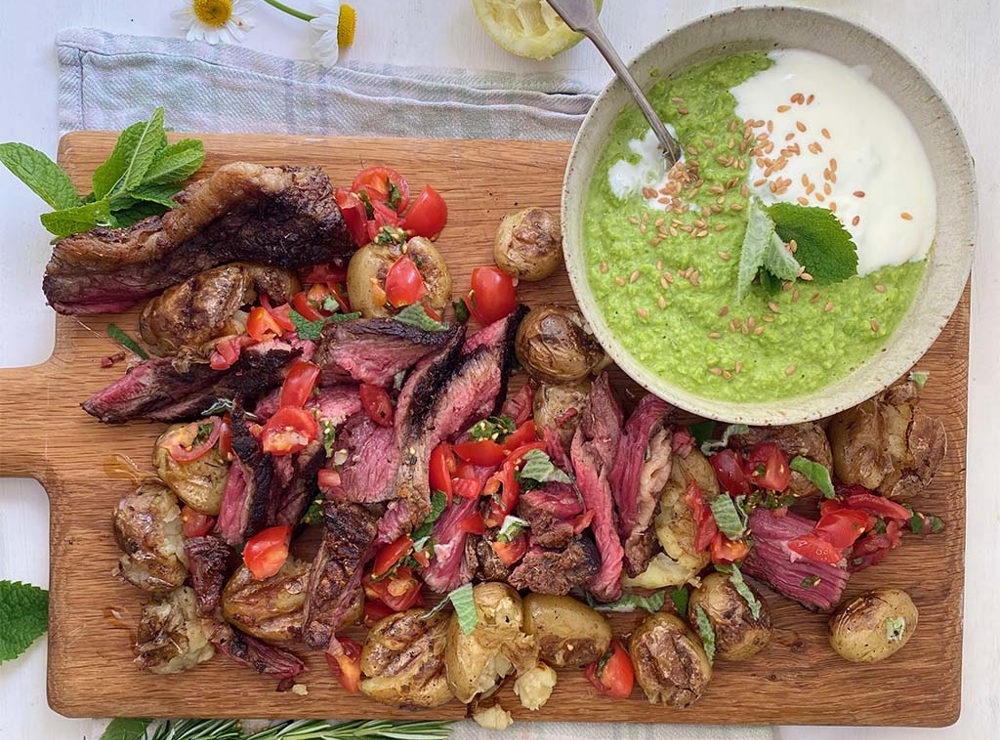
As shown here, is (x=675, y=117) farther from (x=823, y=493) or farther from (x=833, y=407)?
(x=823, y=493)

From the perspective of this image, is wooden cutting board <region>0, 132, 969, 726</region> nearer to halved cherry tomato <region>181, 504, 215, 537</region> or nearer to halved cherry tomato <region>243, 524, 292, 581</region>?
halved cherry tomato <region>181, 504, 215, 537</region>

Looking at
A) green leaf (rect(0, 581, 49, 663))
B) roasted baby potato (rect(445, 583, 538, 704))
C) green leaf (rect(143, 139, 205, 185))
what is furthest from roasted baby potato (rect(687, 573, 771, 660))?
green leaf (rect(0, 581, 49, 663))

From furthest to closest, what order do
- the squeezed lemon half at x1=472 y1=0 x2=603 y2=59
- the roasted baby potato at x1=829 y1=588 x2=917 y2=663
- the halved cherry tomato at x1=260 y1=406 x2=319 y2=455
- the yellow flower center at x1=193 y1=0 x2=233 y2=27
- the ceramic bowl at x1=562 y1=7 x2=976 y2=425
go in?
the yellow flower center at x1=193 y1=0 x2=233 y2=27 < the squeezed lemon half at x1=472 y1=0 x2=603 y2=59 < the roasted baby potato at x1=829 y1=588 x2=917 y2=663 < the halved cherry tomato at x1=260 y1=406 x2=319 y2=455 < the ceramic bowl at x1=562 y1=7 x2=976 y2=425

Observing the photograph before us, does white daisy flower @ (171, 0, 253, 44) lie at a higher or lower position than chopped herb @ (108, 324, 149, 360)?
higher

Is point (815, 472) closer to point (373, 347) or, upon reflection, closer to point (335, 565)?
point (373, 347)

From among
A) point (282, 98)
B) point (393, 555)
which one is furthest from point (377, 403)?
point (282, 98)

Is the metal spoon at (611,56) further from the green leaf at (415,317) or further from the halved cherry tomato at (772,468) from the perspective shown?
the halved cherry tomato at (772,468)

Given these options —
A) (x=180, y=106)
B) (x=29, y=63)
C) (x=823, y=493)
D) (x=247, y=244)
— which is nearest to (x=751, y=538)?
(x=823, y=493)

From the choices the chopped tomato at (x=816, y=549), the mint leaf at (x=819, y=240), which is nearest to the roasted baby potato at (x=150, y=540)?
the chopped tomato at (x=816, y=549)
